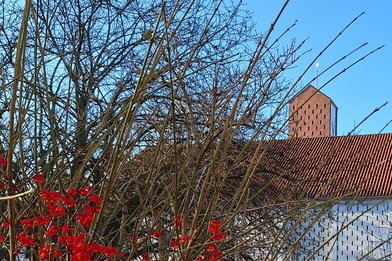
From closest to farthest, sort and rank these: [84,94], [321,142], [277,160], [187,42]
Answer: [84,94]
[187,42]
[277,160]
[321,142]

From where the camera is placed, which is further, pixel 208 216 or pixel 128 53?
pixel 128 53

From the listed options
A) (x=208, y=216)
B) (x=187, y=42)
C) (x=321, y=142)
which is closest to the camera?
(x=208, y=216)

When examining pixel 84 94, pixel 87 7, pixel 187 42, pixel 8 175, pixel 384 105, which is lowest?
pixel 8 175

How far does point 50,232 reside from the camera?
193 centimetres

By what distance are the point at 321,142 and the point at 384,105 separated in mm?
18496

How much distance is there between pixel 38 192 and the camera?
1871 mm

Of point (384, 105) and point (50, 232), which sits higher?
point (384, 105)

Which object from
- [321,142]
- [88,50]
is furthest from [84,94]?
Answer: [321,142]

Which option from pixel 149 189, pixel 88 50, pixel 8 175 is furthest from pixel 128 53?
pixel 8 175

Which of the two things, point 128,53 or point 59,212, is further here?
point 128,53

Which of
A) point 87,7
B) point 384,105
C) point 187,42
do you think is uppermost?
point 87,7

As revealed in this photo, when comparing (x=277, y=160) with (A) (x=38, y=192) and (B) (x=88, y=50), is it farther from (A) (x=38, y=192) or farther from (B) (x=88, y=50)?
(A) (x=38, y=192)

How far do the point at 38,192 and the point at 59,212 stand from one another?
14 centimetres

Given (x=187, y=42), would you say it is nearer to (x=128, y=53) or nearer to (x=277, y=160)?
(x=128, y=53)
